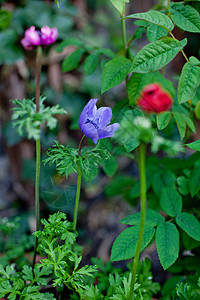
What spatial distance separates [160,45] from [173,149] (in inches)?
19.1

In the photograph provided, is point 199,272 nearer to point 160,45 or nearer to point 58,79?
point 160,45

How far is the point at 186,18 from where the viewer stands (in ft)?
3.56

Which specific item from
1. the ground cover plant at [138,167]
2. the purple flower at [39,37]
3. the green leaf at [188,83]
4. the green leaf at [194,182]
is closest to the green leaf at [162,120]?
the ground cover plant at [138,167]

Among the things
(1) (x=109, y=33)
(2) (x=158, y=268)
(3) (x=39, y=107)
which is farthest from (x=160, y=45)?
(1) (x=109, y=33)

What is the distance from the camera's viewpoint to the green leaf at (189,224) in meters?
1.04

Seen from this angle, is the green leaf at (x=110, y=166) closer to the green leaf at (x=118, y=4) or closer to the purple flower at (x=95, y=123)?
the purple flower at (x=95, y=123)

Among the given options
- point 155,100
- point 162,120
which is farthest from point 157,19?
point 155,100

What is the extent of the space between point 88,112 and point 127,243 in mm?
450

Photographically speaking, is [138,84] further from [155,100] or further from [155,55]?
[155,100]

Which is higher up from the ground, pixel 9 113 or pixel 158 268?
pixel 9 113

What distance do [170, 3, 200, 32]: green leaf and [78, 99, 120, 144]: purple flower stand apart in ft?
1.32

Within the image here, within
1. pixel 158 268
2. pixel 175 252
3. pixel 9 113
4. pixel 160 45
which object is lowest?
pixel 158 268

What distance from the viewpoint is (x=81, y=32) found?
11.0 feet

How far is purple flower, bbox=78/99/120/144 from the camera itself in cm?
96
